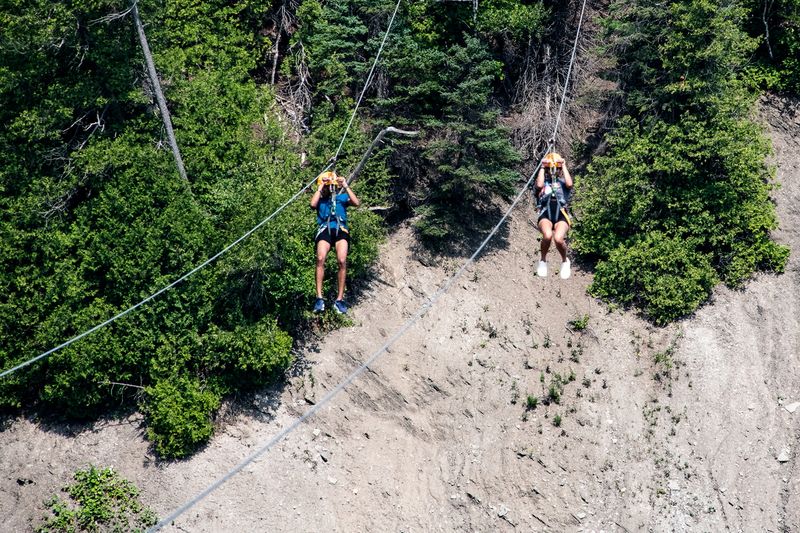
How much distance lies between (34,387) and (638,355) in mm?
11070

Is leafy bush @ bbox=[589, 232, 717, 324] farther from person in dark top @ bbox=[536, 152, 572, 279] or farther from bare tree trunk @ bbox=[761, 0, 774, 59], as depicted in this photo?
bare tree trunk @ bbox=[761, 0, 774, 59]

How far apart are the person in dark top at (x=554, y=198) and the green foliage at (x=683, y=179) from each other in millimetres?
4435

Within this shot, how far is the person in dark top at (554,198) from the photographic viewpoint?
17844 millimetres

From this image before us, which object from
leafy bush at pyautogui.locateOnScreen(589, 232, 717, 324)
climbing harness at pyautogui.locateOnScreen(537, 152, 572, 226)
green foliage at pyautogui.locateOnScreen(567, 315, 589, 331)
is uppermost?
climbing harness at pyautogui.locateOnScreen(537, 152, 572, 226)

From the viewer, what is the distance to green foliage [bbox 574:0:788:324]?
21.8 m

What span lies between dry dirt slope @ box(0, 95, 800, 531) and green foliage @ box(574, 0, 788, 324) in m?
0.54

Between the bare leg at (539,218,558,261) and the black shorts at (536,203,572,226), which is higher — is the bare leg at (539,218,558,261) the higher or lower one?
the lower one

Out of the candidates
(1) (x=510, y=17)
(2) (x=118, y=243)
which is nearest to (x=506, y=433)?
(2) (x=118, y=243)

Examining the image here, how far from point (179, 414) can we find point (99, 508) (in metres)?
2.08

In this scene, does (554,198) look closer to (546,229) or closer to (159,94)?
(546,229)

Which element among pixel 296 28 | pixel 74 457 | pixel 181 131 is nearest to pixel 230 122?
pixel 181 131

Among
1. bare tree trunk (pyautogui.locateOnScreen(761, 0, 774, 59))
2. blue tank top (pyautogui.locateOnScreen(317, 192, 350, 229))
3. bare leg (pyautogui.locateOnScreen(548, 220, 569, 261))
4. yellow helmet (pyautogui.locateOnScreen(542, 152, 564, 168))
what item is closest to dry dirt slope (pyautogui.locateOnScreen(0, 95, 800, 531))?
bare tree trunk (pyautogui.locateOnScreen(761, 0, 774, 59))

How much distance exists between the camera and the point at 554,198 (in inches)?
704

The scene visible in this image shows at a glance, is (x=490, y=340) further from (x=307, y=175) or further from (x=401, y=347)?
(x=307, y=175)
